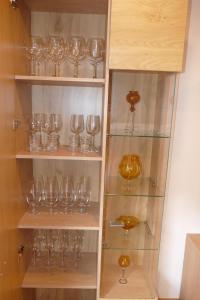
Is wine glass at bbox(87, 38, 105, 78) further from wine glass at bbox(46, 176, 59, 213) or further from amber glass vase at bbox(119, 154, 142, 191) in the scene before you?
wine glass at bbox(46, 176, 59, 213)

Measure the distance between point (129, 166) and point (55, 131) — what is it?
498 mm

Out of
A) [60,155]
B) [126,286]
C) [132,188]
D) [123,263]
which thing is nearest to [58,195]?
[60,155]

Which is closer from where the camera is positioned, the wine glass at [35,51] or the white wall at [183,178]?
the wine glass at [35,51]

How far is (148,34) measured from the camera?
129 centimetres

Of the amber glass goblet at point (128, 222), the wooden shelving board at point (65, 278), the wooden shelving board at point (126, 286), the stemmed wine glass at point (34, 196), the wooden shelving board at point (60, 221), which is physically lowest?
the wooden shelving board at point (126, 286)

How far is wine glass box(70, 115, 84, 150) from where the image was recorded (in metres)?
1.56

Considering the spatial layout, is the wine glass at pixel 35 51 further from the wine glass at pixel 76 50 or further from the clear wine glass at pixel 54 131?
the clear wine glass at pixel 54 131

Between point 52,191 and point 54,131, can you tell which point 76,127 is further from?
point 52,191

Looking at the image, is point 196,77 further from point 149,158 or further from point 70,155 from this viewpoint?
point 70,155

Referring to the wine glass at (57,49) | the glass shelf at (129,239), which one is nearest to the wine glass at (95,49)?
the wine glass at (57,49)

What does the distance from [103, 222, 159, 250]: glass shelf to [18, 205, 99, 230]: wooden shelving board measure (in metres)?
0.19

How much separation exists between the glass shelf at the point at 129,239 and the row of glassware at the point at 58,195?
0.78ft

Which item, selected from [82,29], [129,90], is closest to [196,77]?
[129,90]

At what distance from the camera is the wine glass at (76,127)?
1557 mm
